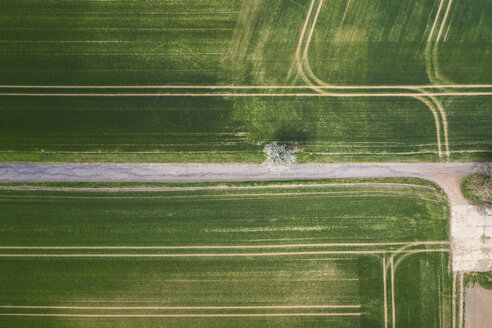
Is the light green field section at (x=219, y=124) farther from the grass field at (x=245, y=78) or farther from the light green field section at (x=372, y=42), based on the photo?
the light green field section at (x=372, y=42)

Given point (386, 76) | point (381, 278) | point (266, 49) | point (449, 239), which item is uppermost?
point (266, 49)

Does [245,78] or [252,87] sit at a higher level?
[245,78]

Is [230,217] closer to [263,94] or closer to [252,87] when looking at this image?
[263,94]

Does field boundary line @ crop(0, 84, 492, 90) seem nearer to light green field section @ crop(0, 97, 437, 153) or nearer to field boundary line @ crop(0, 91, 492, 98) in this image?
field boundary line @ crop(0, 91, 492, 98)

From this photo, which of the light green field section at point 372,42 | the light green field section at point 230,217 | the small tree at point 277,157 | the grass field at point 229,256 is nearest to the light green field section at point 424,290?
the grass field at point 229,256

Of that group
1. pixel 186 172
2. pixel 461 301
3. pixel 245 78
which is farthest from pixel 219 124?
pixel 461 301

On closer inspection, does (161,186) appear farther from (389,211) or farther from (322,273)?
(389,211)

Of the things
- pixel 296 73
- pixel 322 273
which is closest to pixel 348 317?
pixel 322 273
